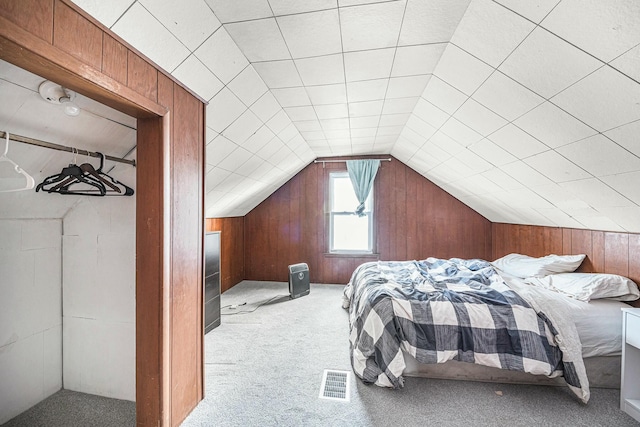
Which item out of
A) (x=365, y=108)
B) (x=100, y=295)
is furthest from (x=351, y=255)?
(x=100, y=295)

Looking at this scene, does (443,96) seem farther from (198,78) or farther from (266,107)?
(198,78)

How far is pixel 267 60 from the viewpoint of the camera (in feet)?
6.22

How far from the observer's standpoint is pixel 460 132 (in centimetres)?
256

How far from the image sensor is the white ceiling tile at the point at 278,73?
195cm

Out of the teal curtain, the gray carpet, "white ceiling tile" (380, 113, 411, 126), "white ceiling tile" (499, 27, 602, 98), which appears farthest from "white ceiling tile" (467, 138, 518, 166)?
the teal curtain

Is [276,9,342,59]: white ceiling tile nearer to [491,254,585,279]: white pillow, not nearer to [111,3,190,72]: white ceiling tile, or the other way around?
[111,3,190,72]: white ceiling tile

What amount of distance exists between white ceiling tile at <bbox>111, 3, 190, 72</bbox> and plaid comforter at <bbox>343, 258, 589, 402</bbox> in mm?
2102

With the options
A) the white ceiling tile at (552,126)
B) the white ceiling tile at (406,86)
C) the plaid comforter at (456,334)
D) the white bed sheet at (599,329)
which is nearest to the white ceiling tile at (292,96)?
the white ceiling tile at (406,86)

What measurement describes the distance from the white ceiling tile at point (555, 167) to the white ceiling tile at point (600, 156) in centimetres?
7

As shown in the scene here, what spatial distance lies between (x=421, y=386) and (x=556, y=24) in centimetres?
230

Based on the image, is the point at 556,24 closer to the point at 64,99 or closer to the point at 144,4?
the point at 144,4

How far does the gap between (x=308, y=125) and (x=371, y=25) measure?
1.71 metres

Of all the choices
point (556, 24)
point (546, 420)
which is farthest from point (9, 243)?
point (546, 420)

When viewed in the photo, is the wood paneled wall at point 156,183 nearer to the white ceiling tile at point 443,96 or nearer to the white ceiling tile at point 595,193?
the white ceiling tile at point 443,96
